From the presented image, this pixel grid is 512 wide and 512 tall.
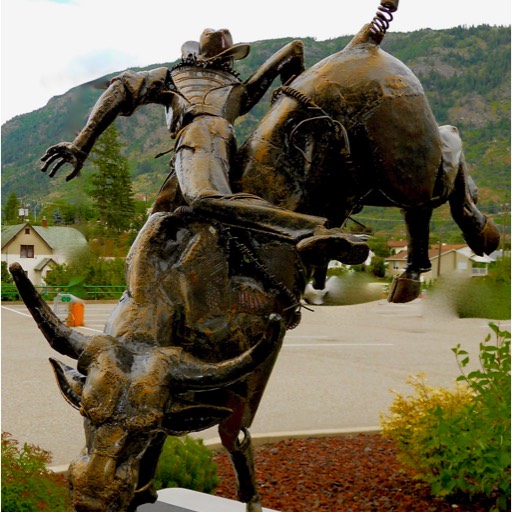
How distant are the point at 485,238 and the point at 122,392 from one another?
252 cm

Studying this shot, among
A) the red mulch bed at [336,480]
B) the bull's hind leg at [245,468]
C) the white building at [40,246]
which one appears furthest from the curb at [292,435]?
the bull's hind leg at [245,468]

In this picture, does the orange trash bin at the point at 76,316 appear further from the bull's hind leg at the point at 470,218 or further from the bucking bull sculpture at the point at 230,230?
the bull's hind leg at the point at 470,218

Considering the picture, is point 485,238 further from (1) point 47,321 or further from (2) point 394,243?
(1) point 47,321

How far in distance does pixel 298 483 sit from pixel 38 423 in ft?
12.3

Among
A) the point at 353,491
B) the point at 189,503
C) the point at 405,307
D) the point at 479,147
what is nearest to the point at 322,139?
the point at 189,503

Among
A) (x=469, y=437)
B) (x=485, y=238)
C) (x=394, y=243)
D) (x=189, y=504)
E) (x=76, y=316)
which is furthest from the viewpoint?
(x=76, y=316)

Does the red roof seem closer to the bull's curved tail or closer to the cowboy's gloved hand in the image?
the bull's curved tail

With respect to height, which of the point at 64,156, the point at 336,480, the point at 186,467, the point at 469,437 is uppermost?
the point at 64,156

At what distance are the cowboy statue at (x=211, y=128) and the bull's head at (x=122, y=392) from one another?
432 millimetres

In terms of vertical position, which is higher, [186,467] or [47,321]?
[47,321]

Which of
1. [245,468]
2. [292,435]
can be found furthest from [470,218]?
[292,435]

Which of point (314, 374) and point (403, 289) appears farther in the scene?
point (314, 374)

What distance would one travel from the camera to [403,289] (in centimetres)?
406

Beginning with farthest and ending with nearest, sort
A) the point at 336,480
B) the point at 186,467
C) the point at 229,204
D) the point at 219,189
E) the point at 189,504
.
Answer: the point at 336,480, the point at 186,467, the point at 189,504, the point at 219,189, the point at 229,204
